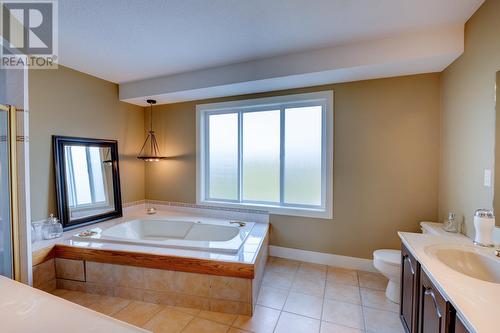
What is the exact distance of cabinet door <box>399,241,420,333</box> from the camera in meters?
1.44

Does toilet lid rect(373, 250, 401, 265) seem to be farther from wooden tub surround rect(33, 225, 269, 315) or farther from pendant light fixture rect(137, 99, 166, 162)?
pendant light fixture rect(137, 99, 166, 162)

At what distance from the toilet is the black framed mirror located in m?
3.47

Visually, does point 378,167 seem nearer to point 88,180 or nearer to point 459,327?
point 459,327

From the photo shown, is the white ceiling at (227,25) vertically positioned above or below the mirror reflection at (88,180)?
above

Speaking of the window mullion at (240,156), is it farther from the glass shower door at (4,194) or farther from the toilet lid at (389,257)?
the glass shower door at (4,194)

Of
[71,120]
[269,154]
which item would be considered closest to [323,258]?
[269,154]

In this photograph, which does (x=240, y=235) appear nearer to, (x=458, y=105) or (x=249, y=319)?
(x=249, y=319)

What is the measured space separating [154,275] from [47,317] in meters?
1.29

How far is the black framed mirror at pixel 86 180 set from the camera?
266 centimetres

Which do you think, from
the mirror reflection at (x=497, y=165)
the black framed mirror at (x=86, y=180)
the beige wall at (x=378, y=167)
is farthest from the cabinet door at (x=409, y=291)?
the black framed mirror at (x=86, y=180)

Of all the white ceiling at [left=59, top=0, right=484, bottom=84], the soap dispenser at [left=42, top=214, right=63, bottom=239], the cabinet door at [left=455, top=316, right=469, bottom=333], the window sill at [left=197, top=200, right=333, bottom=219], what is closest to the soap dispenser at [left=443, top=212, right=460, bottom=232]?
the window sill at [left=197, top=200, right=333, bottom=219]

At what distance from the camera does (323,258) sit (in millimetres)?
2855

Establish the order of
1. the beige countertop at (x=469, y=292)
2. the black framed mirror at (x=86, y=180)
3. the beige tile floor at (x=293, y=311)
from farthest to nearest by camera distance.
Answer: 1. the black framed mirror at (x=86, y=180)
2. the beige tile floor at (x=293, y=311)
3. the beige countertop at (x=469, y=292)

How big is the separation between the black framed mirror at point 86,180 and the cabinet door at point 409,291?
3542mm
